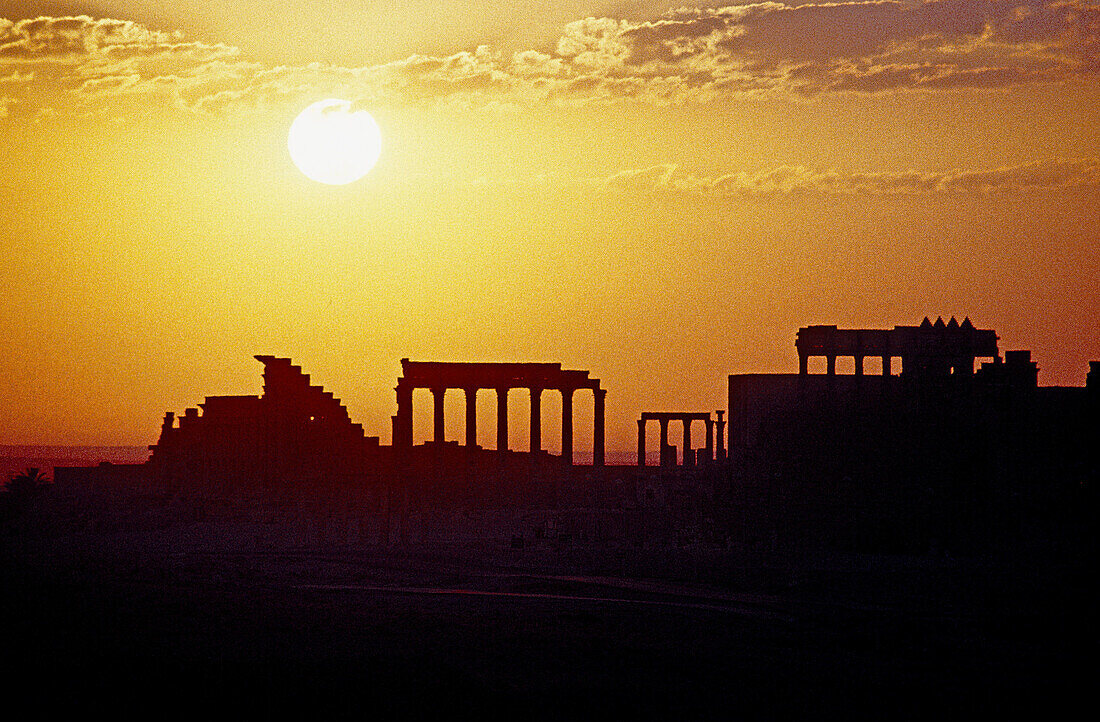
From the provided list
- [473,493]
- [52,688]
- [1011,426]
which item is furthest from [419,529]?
[52,688]

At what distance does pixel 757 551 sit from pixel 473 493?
69.0 ft

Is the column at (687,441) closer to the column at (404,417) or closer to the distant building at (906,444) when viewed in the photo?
the distant building at (906,444)

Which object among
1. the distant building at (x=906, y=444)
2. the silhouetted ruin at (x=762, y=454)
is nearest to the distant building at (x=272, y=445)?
the silhouetted ruin at (x=762, y=454)

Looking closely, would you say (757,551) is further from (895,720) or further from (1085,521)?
(895,720)

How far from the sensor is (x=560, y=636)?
46750mm

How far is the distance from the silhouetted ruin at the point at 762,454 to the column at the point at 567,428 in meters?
0.10

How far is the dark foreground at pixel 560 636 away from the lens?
→ 38.6m

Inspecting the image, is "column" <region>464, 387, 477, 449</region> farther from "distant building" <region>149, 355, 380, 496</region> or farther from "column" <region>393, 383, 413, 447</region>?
"distant building" <region>149, 355, 380, 496</region>

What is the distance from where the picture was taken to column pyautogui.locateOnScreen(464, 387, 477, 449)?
89812mm

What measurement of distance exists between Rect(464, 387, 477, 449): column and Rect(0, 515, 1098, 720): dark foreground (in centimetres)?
1989

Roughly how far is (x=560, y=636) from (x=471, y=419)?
44490 millimetres

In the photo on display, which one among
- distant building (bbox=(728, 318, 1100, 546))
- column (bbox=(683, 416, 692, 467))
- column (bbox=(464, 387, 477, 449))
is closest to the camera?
distant building (bbox=(728, 318, 1100, 546))

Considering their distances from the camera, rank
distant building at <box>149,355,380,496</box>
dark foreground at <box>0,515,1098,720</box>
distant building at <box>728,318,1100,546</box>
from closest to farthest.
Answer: dark foreground at <box>0,515,1098,720</box>
distant building at <box>728,318,1100,546</box>
distant building at <box>149,355,380,496</box>

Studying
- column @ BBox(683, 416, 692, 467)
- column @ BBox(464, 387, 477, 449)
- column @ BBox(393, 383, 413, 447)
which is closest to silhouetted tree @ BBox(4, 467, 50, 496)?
column @ BBox(393, 383, 413, 447)
